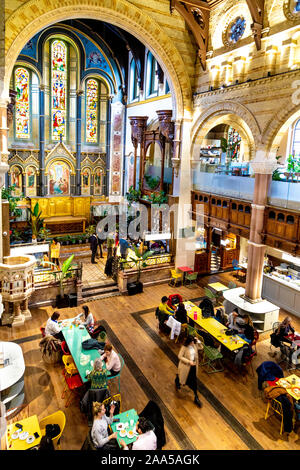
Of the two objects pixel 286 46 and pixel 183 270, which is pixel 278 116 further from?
pixel 183 270

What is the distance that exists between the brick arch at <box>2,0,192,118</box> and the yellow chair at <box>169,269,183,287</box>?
19.7 feet

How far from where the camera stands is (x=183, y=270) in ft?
42.8

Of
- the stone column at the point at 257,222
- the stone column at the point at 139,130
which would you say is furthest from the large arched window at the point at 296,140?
the stone column at the point at 139,130

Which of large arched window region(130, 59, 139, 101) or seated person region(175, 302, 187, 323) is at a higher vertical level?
large arched window region(130, 59, 139, 101)

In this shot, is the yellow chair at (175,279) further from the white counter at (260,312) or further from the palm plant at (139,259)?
the white counter at (260,312)

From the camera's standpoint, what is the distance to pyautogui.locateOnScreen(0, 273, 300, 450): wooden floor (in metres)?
6.06

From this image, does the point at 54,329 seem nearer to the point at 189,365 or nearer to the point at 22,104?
the point at 189,365

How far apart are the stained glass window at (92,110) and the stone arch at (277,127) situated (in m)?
11.4

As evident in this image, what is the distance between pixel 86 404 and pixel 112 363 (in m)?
0.90

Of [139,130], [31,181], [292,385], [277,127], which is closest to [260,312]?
[292,385]

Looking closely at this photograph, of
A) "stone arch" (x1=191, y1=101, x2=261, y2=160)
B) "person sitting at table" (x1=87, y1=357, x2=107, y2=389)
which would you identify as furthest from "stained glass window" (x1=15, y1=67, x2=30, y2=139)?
"person sitting at table" (x1=87, y1=357, x2=107, y2=389)

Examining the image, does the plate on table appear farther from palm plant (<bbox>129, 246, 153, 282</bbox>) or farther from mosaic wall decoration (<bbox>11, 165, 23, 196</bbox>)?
mosaic wall decoration (<bbox>11, 165, 23, 196</bbox>)

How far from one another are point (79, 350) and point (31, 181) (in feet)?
40.3
